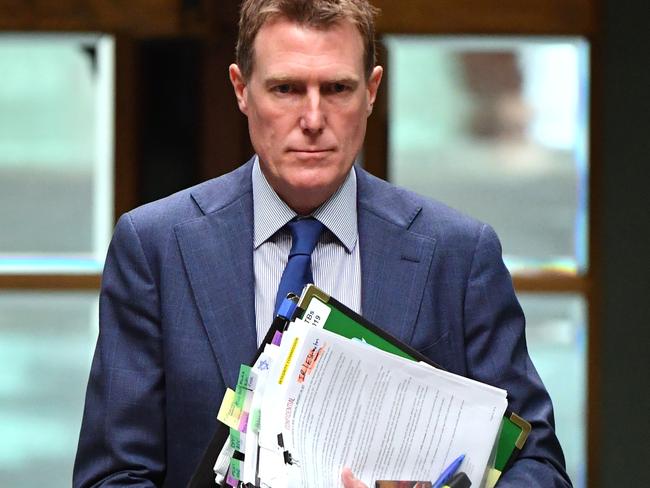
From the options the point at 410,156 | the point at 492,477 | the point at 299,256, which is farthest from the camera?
the point at 410,156

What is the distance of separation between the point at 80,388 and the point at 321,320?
2.29 m

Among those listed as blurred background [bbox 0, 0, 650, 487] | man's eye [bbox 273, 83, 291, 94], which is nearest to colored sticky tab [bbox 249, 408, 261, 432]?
man's eye [bbox 273, 83, 291, 94]

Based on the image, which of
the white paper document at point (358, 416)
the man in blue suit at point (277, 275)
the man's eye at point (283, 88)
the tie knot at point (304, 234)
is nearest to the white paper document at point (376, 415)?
the white paper document at point (358, 416)

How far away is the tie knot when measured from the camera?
6.36 feet

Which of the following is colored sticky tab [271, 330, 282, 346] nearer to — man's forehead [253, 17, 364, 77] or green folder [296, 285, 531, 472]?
green folder [296, 285, 531, 472]

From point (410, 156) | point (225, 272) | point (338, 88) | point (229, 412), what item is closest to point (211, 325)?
point (225, 272)

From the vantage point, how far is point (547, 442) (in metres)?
1.91

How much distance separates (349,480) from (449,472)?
146 millimetres

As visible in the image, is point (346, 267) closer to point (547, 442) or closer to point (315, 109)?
point (315, 109)

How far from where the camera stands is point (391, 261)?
1958 millimetres

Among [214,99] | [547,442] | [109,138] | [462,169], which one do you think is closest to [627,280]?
[462,169]

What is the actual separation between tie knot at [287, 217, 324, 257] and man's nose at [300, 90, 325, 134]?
0.18 m

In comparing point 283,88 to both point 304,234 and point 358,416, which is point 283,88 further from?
point 358,416

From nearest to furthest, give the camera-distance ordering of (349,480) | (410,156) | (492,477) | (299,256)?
(349,480), (492,477), (299,256), (410,156)
